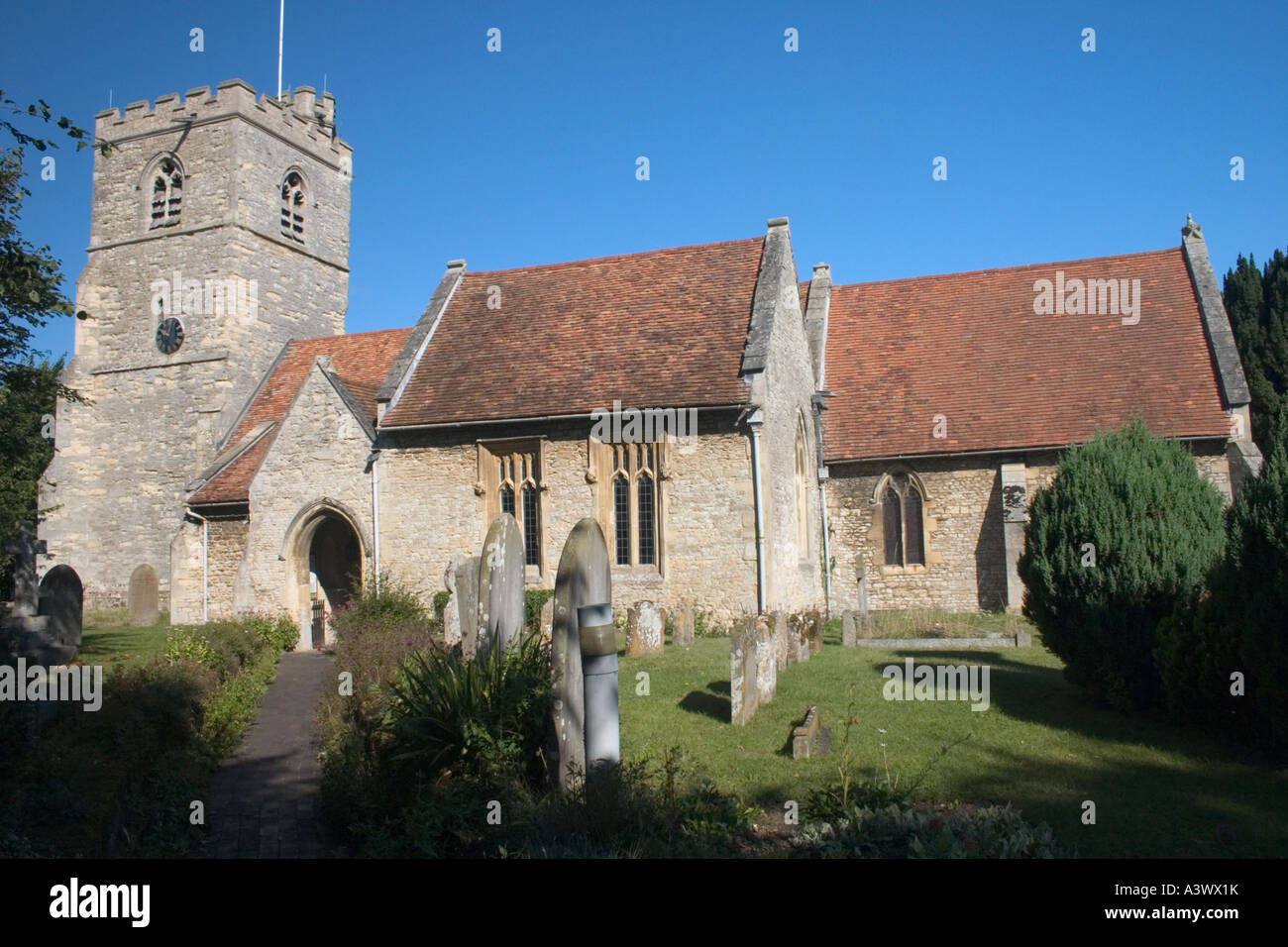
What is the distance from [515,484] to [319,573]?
653 cm

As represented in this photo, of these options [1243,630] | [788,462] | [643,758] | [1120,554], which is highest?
[788,462]

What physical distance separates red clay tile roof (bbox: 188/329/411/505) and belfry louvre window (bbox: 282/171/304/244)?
3765 millimetres

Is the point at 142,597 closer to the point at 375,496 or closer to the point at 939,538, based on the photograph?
the point at 375,496

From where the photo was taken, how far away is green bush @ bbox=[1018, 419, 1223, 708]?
408 inches

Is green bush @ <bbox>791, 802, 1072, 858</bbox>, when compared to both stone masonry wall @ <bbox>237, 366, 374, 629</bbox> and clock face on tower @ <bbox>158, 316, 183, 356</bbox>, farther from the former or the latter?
clock face on tower @ <bbox>158, 316, 183, 356</bbox>

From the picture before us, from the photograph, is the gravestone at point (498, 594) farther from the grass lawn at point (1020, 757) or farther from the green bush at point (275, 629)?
the green bush at point (275, 629)

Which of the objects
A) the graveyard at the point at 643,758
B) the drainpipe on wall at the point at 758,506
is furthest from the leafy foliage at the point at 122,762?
the drainpipe on wall at the point at 758,506

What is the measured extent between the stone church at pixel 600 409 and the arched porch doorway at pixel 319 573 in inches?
3.5

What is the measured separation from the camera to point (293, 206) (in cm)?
2973

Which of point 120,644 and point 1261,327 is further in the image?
point 1261,327

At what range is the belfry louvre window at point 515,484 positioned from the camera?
19859 millimetres

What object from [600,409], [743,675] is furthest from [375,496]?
[743,675]

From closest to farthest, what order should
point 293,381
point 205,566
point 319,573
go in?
point 205,566 < point 319,573 < point 293,381

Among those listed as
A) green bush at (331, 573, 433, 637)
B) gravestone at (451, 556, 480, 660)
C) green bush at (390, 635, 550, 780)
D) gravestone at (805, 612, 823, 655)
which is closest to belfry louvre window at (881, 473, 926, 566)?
gravestone at (805, 612, 823, 655)
